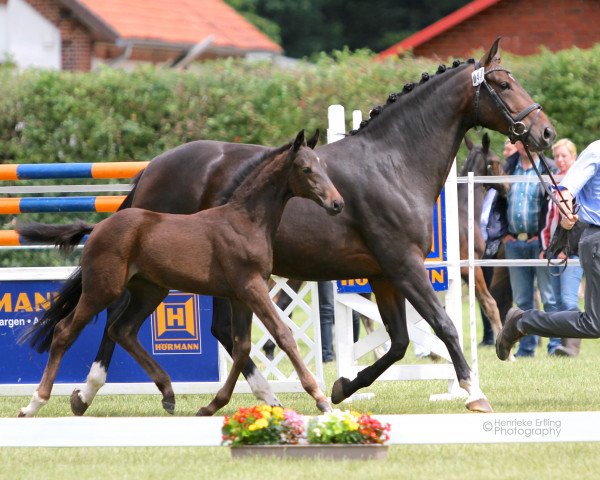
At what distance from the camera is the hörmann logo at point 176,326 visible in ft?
27.8

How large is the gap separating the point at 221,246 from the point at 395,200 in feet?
3.81

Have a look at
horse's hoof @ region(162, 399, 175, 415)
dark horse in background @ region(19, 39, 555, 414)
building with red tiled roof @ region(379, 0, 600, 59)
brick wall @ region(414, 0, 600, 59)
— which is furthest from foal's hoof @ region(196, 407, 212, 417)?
brick wall @ region(414, 0, 600, 59)

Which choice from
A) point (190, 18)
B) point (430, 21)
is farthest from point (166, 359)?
point (430, 21)

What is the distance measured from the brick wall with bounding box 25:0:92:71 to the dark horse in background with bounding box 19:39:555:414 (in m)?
17.6

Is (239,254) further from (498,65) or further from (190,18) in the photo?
(190,18)

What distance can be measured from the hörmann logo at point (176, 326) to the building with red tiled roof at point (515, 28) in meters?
18.7

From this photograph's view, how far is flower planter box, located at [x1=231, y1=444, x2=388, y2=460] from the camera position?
575cm

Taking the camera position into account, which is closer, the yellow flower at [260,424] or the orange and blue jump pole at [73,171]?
the yellow flower at [260,424]

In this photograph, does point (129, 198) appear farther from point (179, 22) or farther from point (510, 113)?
point (179, 22)

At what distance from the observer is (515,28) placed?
2731cm

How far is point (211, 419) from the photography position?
5840 millimetres

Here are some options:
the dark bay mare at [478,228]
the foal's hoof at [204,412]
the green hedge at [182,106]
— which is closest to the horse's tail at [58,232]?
the foal's hoof at [204,412]

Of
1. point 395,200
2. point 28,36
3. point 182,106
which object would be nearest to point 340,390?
point 395,200

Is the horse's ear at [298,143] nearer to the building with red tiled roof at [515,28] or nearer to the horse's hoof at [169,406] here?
the horse's hoof at [169,406]
